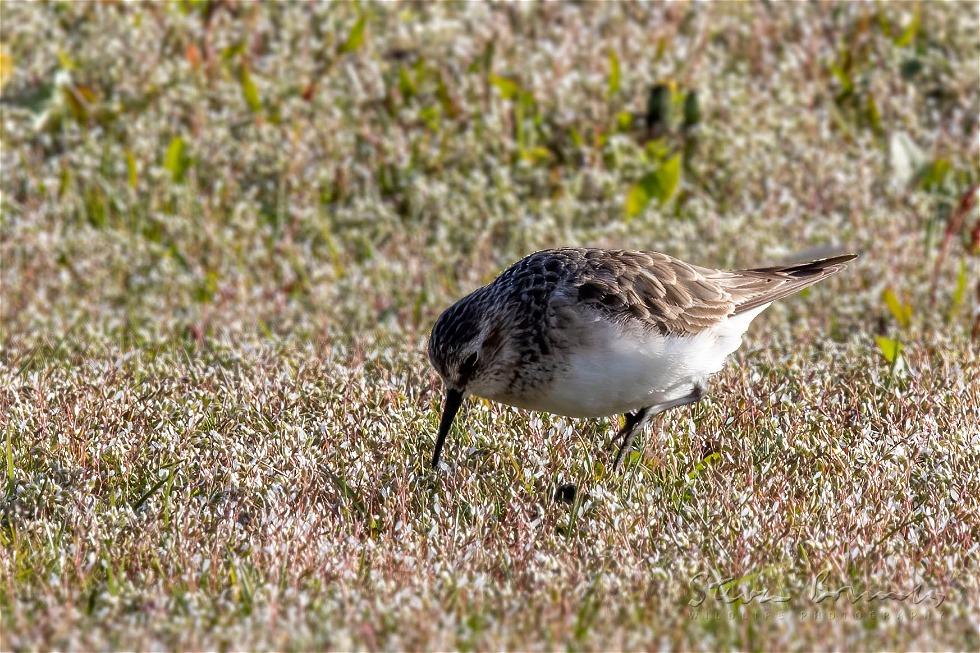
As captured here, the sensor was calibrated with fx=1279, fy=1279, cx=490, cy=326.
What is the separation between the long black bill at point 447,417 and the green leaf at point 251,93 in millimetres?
5664

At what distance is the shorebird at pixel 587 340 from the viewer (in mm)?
5816

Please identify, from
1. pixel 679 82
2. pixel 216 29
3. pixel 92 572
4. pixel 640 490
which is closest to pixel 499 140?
pixel 679 82

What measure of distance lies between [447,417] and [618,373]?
31.9 inches

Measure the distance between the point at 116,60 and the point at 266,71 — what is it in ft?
4.21

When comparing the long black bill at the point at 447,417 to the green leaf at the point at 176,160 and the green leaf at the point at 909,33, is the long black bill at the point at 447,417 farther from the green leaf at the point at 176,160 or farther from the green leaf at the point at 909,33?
the green leaf at the point at 909,33

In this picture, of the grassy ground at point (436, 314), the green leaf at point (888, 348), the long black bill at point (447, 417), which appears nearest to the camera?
the grassy ground at point (436, 314)

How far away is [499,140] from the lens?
1084 centimetres

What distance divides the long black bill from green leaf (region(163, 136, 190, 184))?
535 cm

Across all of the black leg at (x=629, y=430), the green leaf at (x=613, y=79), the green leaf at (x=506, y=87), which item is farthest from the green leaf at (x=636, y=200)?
the black leg at (x=629, y=430)

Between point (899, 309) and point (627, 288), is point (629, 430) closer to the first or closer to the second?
point (627, 288)

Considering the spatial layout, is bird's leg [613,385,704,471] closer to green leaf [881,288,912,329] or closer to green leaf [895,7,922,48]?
green leaf [881,288,912,329]

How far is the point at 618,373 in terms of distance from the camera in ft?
19.0

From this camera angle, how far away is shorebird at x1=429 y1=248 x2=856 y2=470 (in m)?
5.82

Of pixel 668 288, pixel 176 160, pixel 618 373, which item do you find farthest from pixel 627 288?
pixel 176 160
